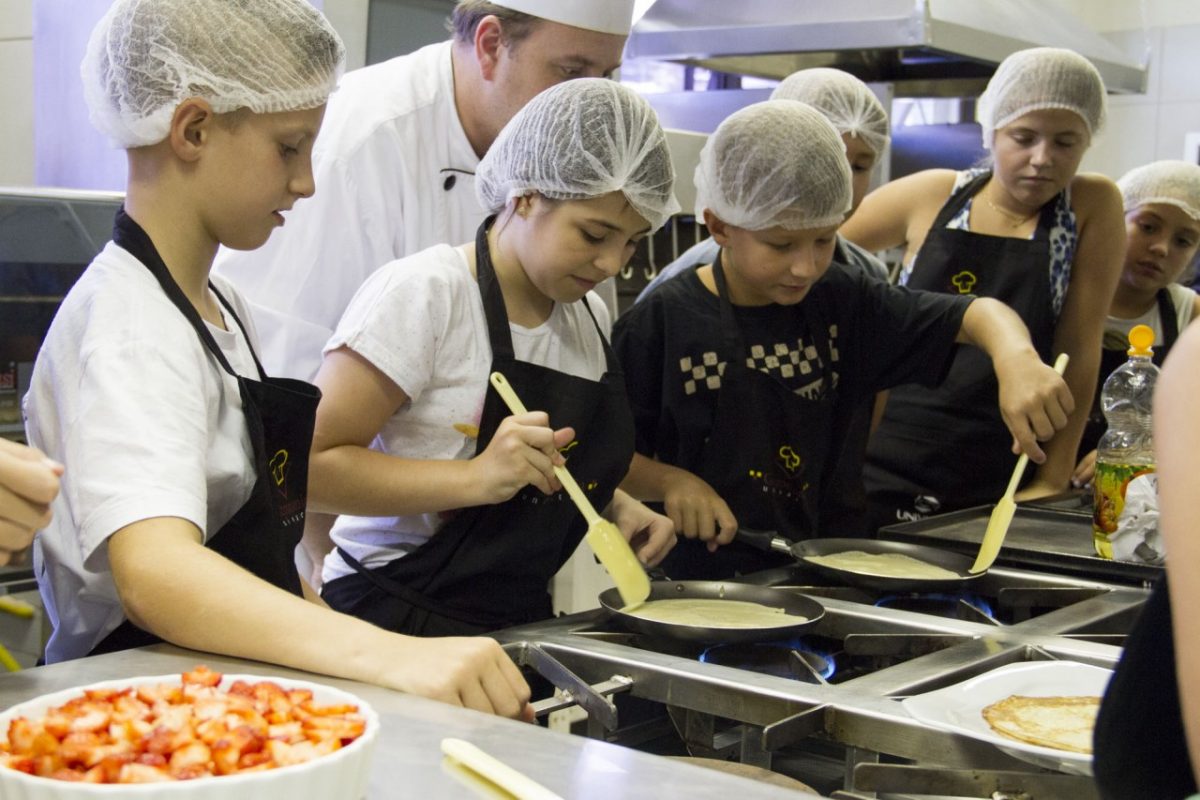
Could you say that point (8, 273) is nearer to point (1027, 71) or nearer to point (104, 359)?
point (104, 359)

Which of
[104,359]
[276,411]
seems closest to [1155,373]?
[276,411]

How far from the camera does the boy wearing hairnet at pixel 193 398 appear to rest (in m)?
1.00

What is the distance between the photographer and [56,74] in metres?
2.54

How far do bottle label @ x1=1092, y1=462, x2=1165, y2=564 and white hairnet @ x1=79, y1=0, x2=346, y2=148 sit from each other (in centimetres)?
112

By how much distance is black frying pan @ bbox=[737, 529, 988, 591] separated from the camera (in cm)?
154

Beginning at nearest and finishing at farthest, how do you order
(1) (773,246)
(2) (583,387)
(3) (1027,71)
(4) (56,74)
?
(2) (583,387) < (1) (773,246) < (3) (1027,71) < (4) (56,74)

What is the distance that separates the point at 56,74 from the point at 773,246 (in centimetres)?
155

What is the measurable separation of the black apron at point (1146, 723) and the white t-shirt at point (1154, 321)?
220 cm

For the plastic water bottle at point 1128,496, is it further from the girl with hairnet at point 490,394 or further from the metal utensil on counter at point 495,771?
the metal utensil on counter at point 495,771

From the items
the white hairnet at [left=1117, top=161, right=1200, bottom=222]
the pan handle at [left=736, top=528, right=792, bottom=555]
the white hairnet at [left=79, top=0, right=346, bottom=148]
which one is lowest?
the pan handle at [left=736, top=528, right=792, bottom=555]

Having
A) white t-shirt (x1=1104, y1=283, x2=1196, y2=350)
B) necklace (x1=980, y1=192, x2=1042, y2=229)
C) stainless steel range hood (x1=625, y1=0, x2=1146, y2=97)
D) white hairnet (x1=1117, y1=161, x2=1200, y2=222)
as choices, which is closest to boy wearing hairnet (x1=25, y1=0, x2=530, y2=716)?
necklace (x1=980, y1=192, x2=1042, y2=229)

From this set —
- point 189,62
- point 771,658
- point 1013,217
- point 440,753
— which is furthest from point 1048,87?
point 440,753

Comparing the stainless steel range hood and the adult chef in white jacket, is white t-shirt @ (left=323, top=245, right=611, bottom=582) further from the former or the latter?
the stainless steel range hood

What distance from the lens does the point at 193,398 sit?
1081 millimetres
